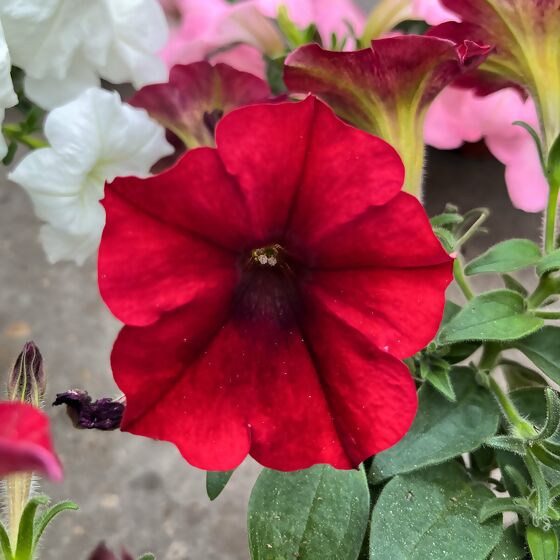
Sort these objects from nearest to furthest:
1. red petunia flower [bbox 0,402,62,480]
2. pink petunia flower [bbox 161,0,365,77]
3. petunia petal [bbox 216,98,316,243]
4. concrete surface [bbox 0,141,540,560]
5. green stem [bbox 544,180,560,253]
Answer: red petunia flower [bbox 0,402,62,480] → petunia petal [bbox 216,98,316,243] → green stem [bbox 544,180,560,253] → pink petunia flower [bbox 161,0,365,77] → concrete surface [bbox 0,141,540,560]

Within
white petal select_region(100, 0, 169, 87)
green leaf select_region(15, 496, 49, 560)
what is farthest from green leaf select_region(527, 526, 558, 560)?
white petal select_region(100, 0, 169, 87)

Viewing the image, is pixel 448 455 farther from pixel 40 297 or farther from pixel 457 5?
pixel 40 297

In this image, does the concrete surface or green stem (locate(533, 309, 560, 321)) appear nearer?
green stem (locate(533, 309, 560, 321))

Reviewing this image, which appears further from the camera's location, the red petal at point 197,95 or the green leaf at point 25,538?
the red petal at point 197,95

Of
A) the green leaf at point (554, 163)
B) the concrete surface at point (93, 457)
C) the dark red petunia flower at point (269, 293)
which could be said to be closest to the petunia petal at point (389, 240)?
the dark red petunia flower at point (269, 293)

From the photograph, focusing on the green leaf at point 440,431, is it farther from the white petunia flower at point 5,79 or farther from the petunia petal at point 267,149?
the white petunia flower at point 5,79

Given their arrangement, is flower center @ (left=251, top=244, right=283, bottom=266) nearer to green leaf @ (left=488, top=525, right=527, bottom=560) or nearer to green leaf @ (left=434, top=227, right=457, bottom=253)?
green leaf @ (left=434, top=227, right=457, bottom=253)
